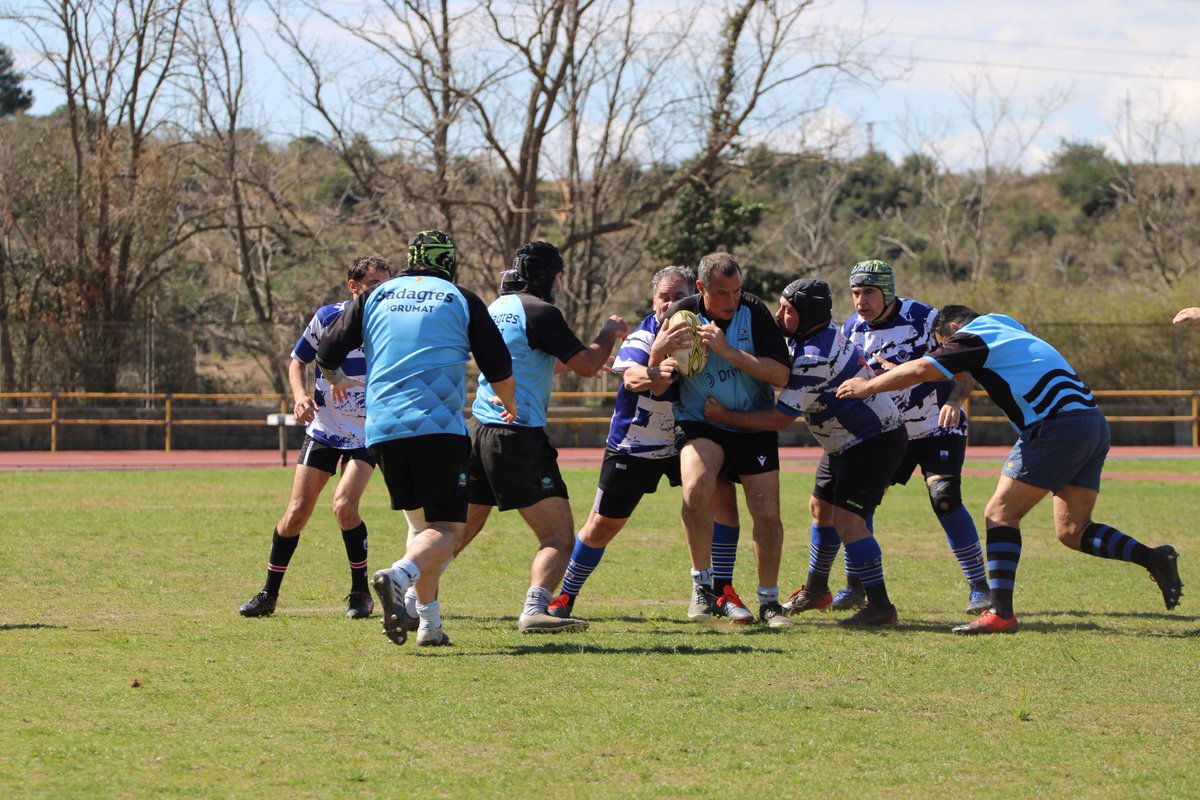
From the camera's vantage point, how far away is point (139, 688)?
19.9 feet

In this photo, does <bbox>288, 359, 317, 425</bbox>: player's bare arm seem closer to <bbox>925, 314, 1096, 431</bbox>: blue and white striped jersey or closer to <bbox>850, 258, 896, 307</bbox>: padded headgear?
<bbox>850, 258, 896, 307</bbox>: padded headgear

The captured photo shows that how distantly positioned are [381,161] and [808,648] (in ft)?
85.5

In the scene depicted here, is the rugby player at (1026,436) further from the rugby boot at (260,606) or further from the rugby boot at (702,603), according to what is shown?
the rugby boot at (260,606)

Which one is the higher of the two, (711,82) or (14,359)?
(711,82)

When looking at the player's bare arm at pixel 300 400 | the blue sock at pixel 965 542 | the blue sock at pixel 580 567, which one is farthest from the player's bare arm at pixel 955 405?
the player's bare arm at pixel 300 400

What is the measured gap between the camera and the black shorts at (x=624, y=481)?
312 inches

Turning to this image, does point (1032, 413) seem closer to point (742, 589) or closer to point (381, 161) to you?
point (742, 589)

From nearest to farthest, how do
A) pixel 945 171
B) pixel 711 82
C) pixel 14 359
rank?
pixel 14 359 < pixel 711 82 < pixel 945 171

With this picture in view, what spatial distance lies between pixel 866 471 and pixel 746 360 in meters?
0.98

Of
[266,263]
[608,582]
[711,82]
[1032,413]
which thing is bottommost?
[608,582]

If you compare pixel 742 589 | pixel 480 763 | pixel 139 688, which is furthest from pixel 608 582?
pixel 480 763

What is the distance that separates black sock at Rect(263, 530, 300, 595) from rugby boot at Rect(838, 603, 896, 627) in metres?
3.15

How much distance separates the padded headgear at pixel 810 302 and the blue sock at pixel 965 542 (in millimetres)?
1577

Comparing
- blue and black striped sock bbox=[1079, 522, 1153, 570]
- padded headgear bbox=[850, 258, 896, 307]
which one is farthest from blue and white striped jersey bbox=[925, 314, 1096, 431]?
padded headgear bbox=[850, 258, 896, 307]
